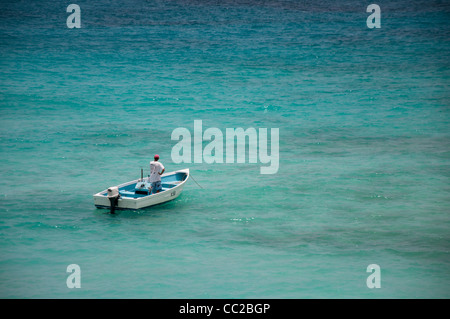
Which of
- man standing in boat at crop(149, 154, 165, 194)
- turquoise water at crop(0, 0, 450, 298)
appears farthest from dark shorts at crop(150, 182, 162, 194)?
turquoise water at crop(0, 0, 450, 298)

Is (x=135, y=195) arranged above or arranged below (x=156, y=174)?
below

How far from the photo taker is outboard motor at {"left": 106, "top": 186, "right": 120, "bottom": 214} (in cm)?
2359

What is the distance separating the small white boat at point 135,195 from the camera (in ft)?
78.0

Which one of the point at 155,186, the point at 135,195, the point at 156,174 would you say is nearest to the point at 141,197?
the point at 135,195

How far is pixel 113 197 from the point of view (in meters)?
23.6

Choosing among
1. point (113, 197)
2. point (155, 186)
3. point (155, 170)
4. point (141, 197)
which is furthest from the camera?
A: point (155, 186)

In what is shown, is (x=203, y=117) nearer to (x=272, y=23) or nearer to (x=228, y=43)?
(x=228, y=43)

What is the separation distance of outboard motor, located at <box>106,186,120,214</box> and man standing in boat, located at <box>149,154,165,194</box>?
→ 1.49 m

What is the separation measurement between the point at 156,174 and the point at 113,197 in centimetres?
192

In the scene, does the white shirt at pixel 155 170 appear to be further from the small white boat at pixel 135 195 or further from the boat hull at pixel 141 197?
the boat hull at pixel 141 197

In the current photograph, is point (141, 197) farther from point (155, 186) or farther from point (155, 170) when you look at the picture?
point (155, 170)

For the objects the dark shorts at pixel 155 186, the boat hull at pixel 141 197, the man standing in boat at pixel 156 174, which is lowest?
the boat hull at pixel 141 197

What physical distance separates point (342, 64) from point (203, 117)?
67.1 feet

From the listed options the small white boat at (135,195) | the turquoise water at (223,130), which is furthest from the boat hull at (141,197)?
the turquoise water at (223,130)
